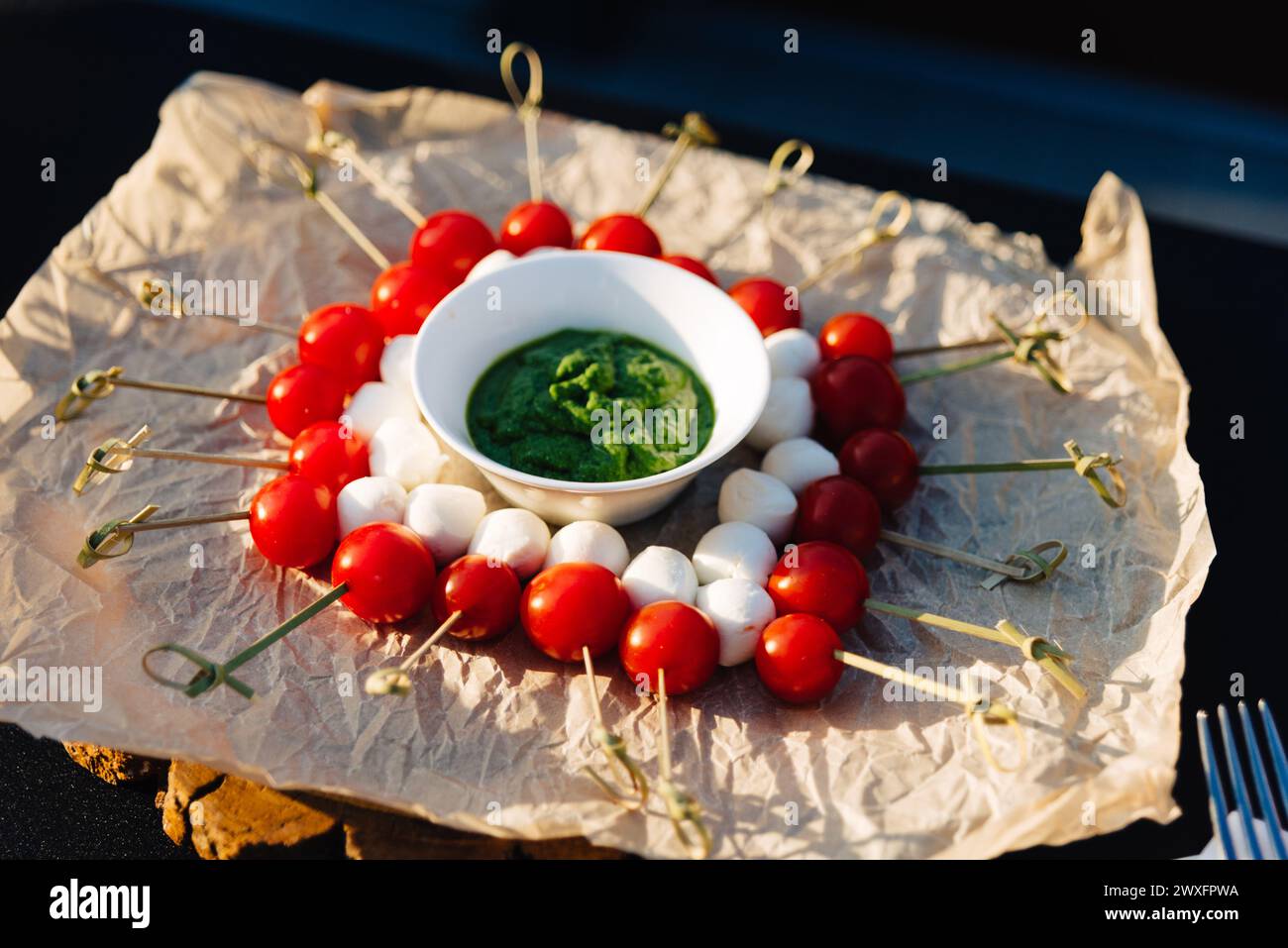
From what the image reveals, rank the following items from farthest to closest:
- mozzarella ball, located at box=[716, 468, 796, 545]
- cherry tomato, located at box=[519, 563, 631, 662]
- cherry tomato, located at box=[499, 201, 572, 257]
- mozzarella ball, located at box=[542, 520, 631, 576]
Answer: cherry tomato, located at box=[499, 201, 572, 257], mozzarella ball, located at box=[716, 468, 796, 545], mozzarella ball, located at box=[542, 520, 631, 576], cherry tomato, located at box=[519, 563, 631, 662]

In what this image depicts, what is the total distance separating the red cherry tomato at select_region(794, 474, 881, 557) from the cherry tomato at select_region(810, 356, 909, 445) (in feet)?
0.67

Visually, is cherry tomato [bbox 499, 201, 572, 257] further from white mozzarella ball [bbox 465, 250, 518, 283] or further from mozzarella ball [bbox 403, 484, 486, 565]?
mozzarella ball [bbox 403, 484, 486, 565]

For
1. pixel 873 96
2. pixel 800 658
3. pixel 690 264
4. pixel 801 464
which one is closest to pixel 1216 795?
pixel 800 658

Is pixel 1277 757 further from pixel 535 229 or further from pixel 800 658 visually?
pixel 535 229

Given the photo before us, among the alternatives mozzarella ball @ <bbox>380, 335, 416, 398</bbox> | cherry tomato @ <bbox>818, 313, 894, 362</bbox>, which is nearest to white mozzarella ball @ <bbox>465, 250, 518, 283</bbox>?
mozzarella ball @ <bbox>380, 335, 416, 398</bbox>

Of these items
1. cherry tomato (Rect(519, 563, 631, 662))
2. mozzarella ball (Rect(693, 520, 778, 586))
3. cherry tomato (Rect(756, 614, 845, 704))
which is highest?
mozzarella ball (Rect(693, 520, 778, 586))

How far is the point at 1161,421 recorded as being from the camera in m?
2.38

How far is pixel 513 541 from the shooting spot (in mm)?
2018

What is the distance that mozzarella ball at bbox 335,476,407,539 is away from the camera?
2.05 meters

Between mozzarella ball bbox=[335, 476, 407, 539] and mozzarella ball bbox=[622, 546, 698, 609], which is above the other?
mozzarella ball bbox=[335, 476, 407, 539]

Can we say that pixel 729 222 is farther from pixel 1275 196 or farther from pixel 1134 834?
pixel 1134 834

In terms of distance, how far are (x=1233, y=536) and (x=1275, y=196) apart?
117 cm

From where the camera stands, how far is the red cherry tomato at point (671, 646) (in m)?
1.88
